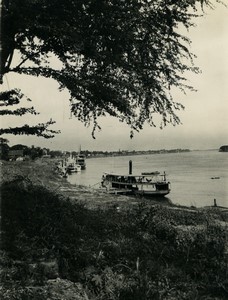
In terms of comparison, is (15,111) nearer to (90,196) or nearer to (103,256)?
Answer: (103,256)

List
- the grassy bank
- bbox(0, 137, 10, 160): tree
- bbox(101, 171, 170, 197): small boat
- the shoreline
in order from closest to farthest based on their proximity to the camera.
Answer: the grassy bank
bbox(0, 137, 10, 160): tree
the shoreline
bbox(101, 171, 170, 197): small boat

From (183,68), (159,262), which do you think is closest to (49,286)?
(159,262)

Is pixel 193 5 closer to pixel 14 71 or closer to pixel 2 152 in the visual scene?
pixel 14 71

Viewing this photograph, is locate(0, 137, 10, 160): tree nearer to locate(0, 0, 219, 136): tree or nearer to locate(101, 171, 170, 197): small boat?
locate(0, 0, 219, 136): tree

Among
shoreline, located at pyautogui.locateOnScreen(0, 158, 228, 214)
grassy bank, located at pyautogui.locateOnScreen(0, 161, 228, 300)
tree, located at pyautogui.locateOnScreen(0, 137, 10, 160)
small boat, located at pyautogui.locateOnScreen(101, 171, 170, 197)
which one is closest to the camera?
grassy bank, located at pyautogui.locateOnScreen(0, 161, 228, 300)

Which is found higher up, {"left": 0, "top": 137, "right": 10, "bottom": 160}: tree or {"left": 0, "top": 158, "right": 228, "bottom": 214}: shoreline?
{"left": 0, "top": 137, "right": 10, "bottom": 160}: tree

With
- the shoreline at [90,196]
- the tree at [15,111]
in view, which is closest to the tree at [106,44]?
the tree at [15,111]

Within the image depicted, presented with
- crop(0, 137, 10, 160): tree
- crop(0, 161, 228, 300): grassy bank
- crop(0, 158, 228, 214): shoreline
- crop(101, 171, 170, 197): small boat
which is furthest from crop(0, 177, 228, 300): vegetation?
crop(101, 171, 170, 197): small boat

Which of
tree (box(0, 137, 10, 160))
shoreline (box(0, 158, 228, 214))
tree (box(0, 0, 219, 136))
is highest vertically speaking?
tree (box(0, 0, 219, 136))

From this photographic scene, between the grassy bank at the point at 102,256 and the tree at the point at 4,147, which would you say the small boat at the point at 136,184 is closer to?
the grassy bank at the point at 102,256
